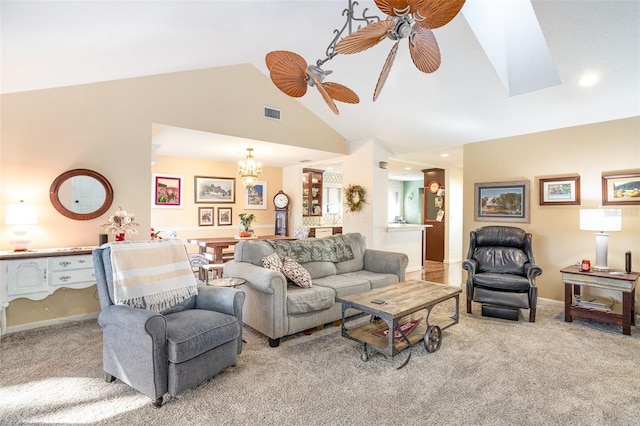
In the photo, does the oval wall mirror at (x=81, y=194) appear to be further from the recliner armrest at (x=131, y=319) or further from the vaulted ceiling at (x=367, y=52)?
the recliner armrest at (x=131, y=319)

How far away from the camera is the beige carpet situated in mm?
1981

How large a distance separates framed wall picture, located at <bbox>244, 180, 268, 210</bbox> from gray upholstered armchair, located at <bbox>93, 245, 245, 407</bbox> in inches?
206

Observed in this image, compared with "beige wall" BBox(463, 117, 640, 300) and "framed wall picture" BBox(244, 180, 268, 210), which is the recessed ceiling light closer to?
"beige wall" BBox(463, 117, 640, 300)

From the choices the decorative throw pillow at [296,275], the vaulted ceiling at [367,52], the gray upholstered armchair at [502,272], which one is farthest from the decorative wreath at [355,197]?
the decorative throw pillow at [296,275]

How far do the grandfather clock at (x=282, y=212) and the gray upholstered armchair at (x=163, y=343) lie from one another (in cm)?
526

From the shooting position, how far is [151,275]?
2.50 metres

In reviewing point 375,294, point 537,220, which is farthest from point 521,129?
point 375,294

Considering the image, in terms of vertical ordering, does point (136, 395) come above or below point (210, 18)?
below

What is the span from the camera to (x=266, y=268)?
3.24 m

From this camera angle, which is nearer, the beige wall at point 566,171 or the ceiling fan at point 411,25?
the ceiling fan at point 411,25

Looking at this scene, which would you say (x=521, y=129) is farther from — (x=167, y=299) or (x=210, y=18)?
(x=167, y=299)

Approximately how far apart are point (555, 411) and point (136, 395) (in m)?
2.74

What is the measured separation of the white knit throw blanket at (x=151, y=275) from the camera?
92.1 inches

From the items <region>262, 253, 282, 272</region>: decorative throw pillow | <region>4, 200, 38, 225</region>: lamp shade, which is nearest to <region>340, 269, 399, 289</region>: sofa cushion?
<region>262, 253, 282, 272</region>: decorative throw pillow
